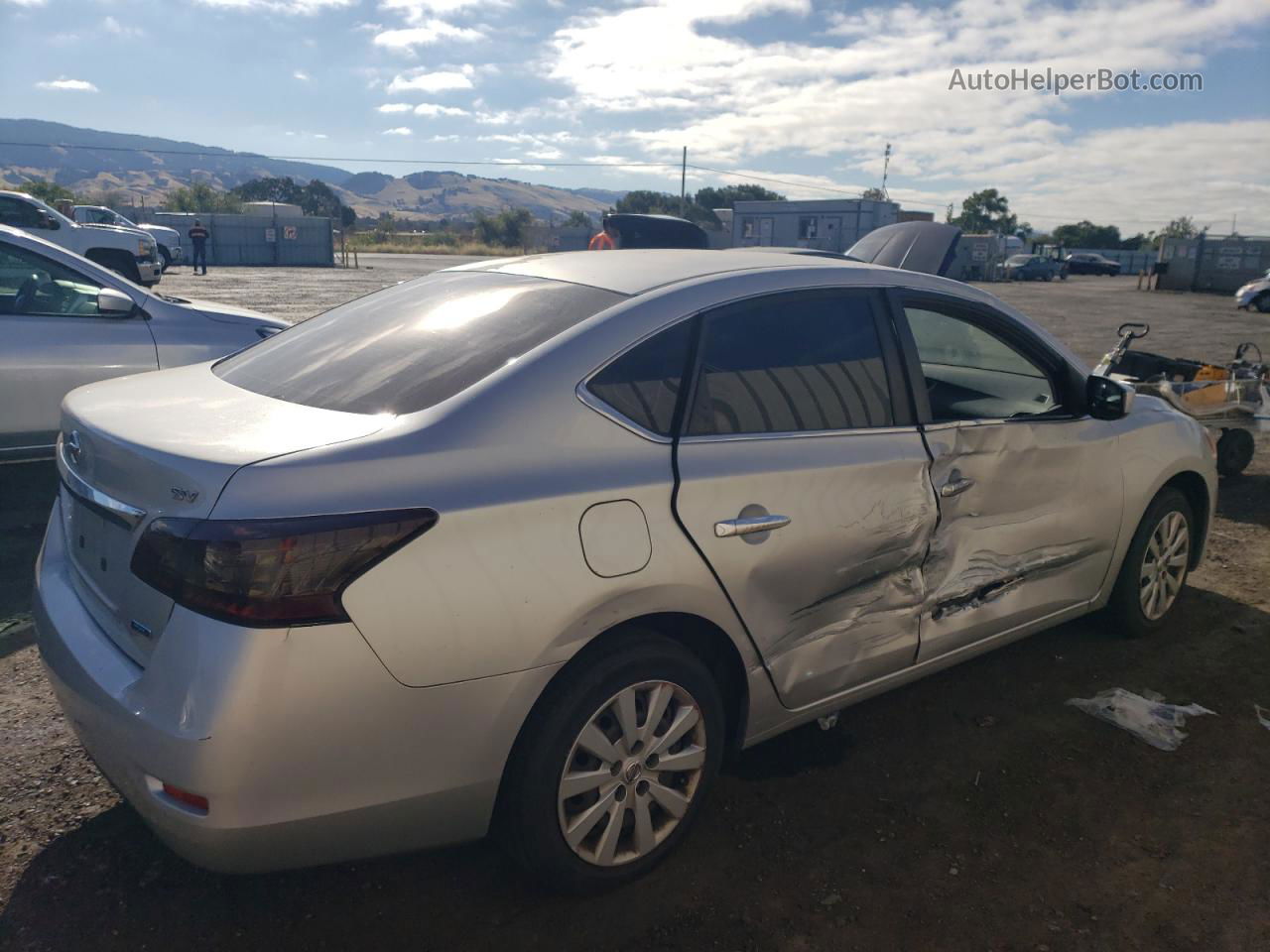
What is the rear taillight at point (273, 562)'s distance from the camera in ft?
6.28

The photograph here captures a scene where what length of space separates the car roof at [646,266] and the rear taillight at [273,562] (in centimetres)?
112

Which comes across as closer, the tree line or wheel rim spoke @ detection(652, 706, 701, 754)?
wheel rim spoke @ detection(652, 706, 701, 754)

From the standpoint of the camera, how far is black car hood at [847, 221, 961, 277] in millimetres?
6895

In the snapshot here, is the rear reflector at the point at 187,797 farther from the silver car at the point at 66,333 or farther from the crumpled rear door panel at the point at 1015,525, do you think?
the silver car at the point at 66,333

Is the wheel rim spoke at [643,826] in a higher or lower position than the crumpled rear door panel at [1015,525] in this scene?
lower

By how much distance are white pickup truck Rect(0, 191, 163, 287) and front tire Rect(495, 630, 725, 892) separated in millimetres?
16296

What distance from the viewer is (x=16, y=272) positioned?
5719mm

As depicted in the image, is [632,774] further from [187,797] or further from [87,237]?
[87,237]

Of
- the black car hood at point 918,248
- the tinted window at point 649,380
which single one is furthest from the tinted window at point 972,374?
the black car hood at point 918,248

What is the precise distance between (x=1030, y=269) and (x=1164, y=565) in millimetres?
50579

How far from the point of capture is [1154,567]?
166 inches

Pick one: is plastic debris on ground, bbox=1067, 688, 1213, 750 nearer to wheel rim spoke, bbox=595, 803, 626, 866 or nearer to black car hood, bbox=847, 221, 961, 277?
wheel rim spoke, bbox=595, 803, 626, 866

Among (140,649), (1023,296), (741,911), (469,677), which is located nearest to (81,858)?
(140,649)

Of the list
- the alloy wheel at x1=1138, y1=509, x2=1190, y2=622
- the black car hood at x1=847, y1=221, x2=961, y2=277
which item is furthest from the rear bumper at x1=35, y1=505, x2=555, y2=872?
the black car hood at x1=847, y1=221, x2=961, y2=277
